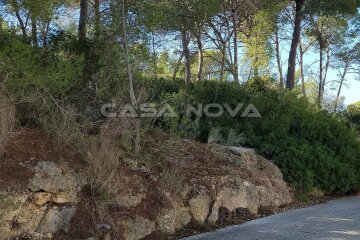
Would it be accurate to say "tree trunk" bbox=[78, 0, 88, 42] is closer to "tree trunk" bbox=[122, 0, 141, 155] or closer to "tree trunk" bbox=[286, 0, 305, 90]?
"tree trunk" bbox=[122, 0, 141, 155]

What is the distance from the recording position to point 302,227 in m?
6.99

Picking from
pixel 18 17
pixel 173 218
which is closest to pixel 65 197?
pixel 173 218

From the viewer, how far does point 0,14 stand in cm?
833

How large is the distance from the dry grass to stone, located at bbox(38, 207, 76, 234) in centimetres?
107

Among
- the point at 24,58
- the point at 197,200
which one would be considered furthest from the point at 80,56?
the point at 197,200

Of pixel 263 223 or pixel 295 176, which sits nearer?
pixel 263 223

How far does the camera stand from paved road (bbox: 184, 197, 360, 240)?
644 cm

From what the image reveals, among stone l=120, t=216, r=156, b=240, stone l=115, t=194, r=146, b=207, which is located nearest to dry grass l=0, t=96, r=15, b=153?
stone l=115, t=194, r=146, b=207

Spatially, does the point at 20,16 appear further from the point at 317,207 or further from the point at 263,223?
the point at 317,207

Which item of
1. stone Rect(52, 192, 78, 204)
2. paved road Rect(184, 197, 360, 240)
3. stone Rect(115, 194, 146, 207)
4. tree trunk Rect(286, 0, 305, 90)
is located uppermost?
tree trunk Rect(286, 0, 305, 90)

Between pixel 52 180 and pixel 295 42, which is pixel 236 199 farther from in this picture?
pixel 295 42

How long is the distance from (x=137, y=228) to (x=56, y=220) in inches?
44.4

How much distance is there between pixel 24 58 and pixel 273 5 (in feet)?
48.7

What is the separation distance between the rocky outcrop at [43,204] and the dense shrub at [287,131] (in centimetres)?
299
